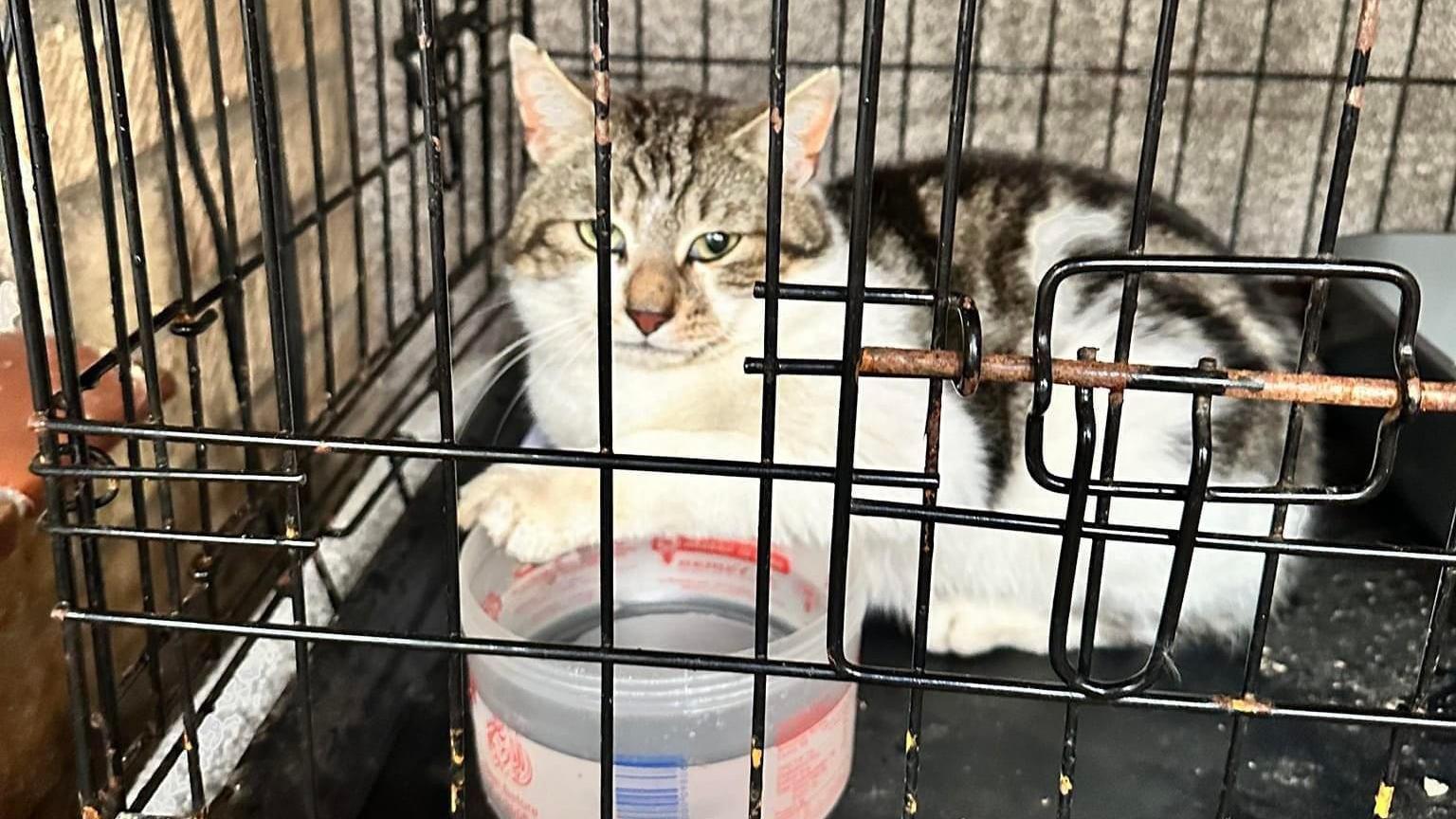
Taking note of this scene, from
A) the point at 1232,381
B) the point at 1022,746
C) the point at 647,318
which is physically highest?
the point at 1232,381

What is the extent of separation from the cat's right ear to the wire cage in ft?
0.40

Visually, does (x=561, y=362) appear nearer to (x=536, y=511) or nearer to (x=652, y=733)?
(x=536, y=511)

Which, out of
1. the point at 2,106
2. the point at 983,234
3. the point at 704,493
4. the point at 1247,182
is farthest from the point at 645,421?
the point at 1247,182

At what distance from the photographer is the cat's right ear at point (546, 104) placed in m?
1.13

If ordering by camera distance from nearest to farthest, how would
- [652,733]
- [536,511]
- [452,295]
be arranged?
1. [652,733]
2. [536,511]
3. [452,295]

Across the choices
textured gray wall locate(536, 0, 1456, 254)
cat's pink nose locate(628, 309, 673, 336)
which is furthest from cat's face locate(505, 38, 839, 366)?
textured gray wall locate(536, 0, 1456, 254)

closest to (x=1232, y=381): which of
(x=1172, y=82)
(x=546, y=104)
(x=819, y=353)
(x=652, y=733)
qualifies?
(x=652, y=733)

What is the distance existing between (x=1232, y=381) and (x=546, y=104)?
0.77m

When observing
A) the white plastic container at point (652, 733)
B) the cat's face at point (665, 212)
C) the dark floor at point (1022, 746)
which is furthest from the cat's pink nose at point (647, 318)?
the dark floor at point (1022, 746)

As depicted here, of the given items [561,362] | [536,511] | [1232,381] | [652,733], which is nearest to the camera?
[1232,381]

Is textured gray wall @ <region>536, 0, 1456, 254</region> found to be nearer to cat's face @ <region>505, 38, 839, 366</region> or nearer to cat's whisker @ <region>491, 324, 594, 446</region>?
cat's face @ <region>505, 38, 839, 366</region>

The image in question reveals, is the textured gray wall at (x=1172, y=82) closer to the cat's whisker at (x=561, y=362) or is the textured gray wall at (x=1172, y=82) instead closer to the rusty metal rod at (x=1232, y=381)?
the cat's whisker at (x=561, y=362)

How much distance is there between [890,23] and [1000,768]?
39.6 inches

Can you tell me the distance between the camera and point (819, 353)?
1161 millimetres
